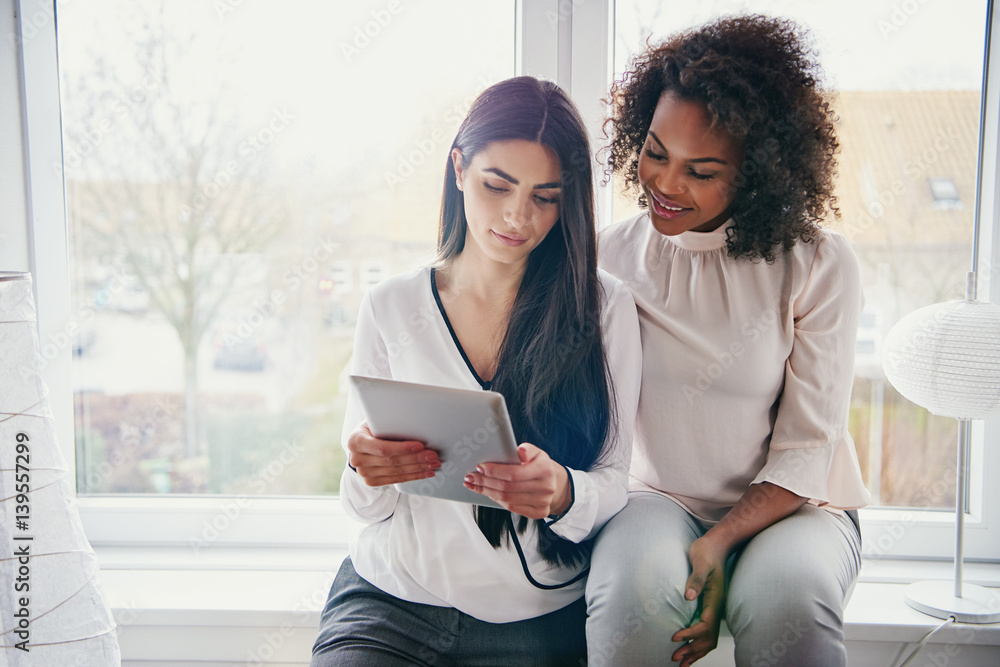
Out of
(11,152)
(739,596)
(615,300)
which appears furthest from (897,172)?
(11,152)

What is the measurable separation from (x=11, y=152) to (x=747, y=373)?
5.33ft

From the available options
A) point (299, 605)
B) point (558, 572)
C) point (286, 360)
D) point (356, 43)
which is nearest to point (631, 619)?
point (558, 572)

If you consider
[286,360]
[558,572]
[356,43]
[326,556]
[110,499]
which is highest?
[356,43]

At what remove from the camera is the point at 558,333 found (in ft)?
3.85

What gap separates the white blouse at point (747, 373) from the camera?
3.95 ft

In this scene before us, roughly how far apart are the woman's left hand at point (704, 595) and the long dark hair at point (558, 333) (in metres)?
0.18

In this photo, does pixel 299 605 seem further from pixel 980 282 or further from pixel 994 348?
pixel 980 282

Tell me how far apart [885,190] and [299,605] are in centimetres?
154

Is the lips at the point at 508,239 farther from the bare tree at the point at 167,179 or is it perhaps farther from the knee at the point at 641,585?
the bare tree at the point at 167,179

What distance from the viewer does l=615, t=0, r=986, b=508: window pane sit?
1533 mm

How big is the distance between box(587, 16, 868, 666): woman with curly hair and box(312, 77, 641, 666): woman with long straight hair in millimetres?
101

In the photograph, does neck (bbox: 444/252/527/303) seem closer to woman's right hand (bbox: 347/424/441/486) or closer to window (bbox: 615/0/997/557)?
woman's right hand (bbox: 347/424/441/486)

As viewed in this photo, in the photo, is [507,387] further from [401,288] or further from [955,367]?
[955,367]

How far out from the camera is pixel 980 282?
5.18 feet
